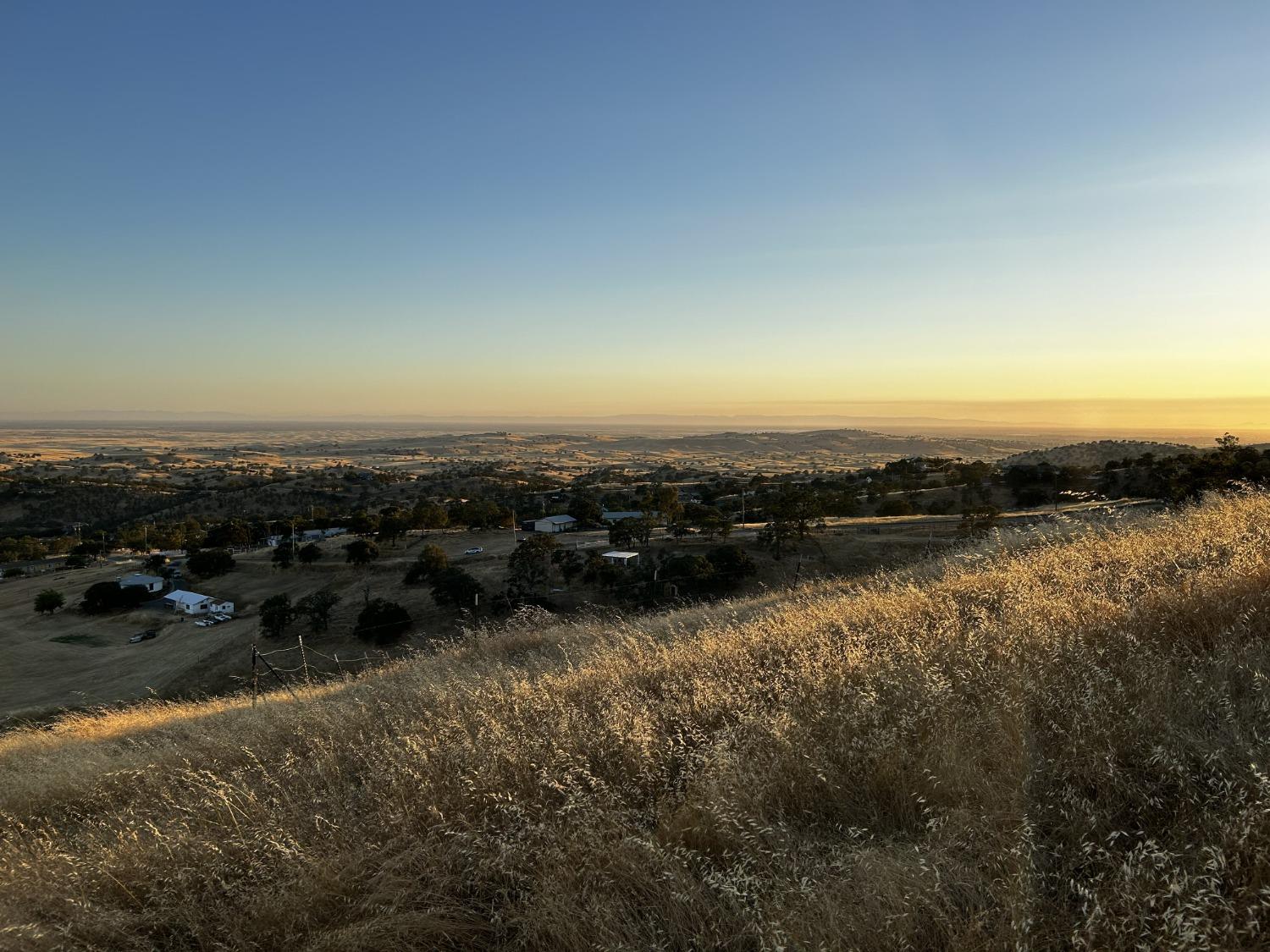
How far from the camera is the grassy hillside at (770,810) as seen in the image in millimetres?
2379

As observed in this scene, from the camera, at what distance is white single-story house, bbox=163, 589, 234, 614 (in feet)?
132

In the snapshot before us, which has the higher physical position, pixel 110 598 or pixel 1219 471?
pixel 1219 471

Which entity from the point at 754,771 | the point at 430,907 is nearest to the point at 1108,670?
the point at 754,771

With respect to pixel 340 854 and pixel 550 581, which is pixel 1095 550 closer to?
pixel 340 854

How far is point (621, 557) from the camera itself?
114 feet

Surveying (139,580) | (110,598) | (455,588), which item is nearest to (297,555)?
(139,580)

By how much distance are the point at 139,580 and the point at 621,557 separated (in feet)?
116

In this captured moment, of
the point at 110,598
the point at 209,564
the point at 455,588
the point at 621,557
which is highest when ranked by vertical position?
the point at 621,557

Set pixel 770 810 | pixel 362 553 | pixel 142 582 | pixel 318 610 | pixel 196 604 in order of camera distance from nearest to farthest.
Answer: pixel 770 810 < pixel 318 610 < pixel 196 604 < pixel 362 553 < pixel 142 582

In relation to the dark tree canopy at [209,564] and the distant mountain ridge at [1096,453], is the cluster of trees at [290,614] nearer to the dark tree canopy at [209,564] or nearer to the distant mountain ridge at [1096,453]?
the dark tree canopy at [209,564]

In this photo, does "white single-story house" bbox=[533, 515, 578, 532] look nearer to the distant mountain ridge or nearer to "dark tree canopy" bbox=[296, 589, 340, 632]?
"dark tree canopy" bbox=[296, 589, 340, 632]

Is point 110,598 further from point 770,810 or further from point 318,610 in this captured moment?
point 770,810

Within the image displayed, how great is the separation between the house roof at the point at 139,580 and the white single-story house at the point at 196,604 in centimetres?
351

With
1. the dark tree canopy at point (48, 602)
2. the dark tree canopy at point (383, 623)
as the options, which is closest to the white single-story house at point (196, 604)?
the dark tree canopy at point (48, 602)
